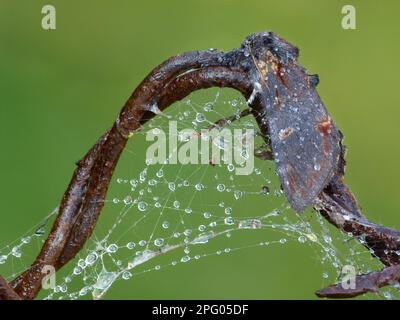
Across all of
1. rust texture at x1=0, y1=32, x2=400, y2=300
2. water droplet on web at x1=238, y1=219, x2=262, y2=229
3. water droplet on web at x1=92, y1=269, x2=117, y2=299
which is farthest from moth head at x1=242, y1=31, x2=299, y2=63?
water droplet on web at x1=92, y1=269, x2=117, y2=299

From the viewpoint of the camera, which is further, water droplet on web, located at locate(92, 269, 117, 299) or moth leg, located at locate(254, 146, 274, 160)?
water droplet on web, located at locate(92, 269, 117, 299)

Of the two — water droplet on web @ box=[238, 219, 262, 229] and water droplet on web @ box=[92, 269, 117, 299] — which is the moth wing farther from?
water droplet on web @ box=[92, 269, 117, 299]

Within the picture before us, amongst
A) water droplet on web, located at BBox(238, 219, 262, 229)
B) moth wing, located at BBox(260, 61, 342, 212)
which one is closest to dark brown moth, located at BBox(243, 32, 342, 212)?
moth wing, located at BBox(260, 61, 342, 212)

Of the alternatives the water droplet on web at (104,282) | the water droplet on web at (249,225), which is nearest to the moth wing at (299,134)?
the water droplet on web at (249,225)

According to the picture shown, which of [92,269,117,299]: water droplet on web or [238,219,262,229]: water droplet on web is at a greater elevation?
[238,219,262,229]: water droplet on web

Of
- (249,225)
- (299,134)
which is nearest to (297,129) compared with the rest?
(299,134)

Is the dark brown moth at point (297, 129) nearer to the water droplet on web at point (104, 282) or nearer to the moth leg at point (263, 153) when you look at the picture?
the moth leg at point (263, 153)

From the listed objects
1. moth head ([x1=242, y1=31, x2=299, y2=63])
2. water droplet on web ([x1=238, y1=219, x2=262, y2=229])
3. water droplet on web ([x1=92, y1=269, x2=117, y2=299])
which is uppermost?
moth head ([x1=242, y1=31, x2=299, y2=63])

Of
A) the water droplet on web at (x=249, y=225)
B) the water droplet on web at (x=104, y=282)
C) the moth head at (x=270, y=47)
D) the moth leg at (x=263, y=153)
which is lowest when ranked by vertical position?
the water droplet on web at (x=104, y=282)
